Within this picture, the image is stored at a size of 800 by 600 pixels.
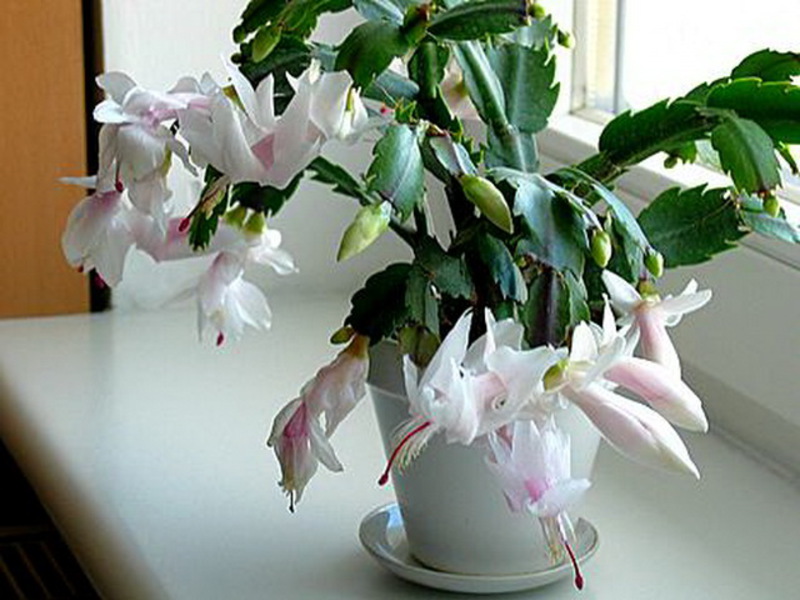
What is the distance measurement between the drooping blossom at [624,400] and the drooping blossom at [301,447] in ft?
0.45

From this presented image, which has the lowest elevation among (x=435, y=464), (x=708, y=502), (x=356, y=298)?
(x=708, y=502)

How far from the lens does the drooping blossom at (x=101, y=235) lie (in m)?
0.95

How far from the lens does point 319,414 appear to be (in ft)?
3.01

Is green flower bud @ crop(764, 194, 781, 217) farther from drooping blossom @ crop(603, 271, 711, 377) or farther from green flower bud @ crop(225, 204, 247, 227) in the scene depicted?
A: green flower bud @ crop(225, 204, 247, 227)

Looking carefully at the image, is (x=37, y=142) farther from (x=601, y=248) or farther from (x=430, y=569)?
(x=601, y=248)

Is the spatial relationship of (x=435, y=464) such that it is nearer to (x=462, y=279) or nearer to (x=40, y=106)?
(x=462, y=279)

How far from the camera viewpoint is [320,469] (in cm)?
122

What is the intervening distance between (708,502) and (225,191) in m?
0.45

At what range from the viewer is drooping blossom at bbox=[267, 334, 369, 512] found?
2.99 ft

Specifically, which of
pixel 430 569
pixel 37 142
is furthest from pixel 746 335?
pixel 37 142

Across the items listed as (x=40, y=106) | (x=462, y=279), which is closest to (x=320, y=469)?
(x=462, y=279)

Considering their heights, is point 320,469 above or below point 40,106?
below

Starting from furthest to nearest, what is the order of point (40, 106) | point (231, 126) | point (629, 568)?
point (40, 106) < point (629, 568) < point (231, 126)

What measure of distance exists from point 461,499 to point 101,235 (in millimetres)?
247
